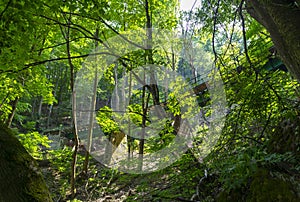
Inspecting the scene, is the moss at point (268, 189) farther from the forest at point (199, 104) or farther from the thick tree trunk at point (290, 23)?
the thick tree trunk at point (290, 23)

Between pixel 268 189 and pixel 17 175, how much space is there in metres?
1.31

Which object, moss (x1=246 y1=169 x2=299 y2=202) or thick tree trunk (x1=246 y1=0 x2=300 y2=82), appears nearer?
moss (x1=246 y1=169 x2=299 y2=202)

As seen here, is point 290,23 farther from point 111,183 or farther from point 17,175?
point 111,183

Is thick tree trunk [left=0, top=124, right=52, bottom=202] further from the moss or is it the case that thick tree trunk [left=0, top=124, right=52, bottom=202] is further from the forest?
the moss

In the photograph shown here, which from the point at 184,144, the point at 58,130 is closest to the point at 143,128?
the point at 184,144

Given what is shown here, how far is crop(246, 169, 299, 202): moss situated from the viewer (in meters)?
0.99

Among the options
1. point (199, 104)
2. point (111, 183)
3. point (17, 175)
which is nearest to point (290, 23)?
point (17, 175)

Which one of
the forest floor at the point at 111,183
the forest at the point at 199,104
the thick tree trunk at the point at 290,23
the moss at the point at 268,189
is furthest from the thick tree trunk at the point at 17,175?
the thick tree trunk at the point at 290,23

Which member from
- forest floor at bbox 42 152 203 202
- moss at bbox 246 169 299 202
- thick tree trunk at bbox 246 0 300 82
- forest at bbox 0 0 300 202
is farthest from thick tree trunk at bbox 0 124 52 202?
thick tree trunk at bbox 246 0 300 82

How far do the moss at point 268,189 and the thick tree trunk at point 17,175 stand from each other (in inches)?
44.9

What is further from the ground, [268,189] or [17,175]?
[17,175]

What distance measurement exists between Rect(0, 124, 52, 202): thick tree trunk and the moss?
114cm

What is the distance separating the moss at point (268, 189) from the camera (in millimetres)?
989

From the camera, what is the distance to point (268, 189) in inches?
41.4
